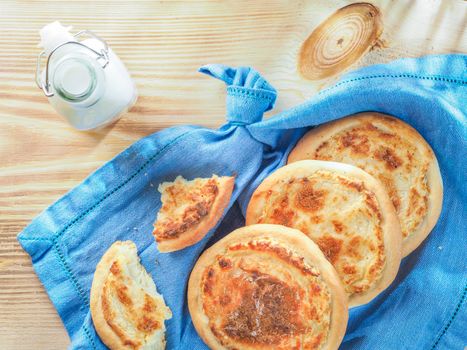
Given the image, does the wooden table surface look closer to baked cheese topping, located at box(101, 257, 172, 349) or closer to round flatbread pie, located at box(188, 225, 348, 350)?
baked cheese topping, located at box(101, 257, 172, 349)

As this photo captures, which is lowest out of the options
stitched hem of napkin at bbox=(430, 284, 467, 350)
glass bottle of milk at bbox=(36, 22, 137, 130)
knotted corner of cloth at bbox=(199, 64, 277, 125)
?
stitched hem of napkin at bbox=(430, 284, 467, 350)

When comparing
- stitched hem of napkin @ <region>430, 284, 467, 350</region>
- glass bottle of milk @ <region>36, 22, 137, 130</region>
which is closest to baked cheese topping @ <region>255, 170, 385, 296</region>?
stitched hem of napkin @ <region>430, 284, 467, 350</region>

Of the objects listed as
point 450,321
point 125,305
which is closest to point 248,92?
point 125,305

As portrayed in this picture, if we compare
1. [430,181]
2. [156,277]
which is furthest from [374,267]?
[156,277]

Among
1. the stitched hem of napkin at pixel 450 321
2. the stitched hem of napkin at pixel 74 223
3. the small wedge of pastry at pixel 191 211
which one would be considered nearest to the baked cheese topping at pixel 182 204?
the small wedge of pastry at pixel 191 211

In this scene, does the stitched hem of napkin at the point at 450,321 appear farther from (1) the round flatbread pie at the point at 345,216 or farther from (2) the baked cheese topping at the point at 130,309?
(2) the baked cheese topping at the point at 130,309

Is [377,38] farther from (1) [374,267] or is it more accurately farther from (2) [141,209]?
(2) [141,209]

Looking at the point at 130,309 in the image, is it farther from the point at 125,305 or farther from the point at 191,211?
the point at 191,211
